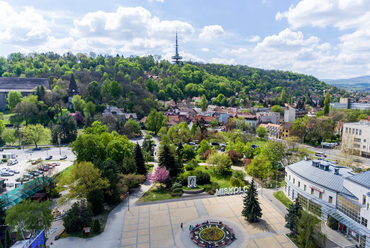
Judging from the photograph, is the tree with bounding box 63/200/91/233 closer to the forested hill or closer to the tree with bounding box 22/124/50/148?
the tree with bounding box 22/124/50/148

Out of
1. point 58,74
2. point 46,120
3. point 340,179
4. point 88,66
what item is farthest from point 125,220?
point 88,66

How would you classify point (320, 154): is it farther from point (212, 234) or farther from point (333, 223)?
point (212, 234)

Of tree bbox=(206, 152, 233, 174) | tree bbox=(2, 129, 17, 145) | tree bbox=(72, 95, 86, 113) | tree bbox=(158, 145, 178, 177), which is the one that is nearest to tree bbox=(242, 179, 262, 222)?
tree bbox=(206, 152, 233, 174)

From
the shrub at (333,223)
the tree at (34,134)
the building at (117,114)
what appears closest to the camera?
the shrub at (333,223)

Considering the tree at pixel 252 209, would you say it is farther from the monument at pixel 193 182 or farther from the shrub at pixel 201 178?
the shrub at pixel 201 178

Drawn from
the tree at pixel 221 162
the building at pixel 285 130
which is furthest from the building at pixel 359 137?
the tree at pixel 221 162
